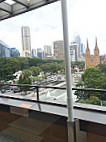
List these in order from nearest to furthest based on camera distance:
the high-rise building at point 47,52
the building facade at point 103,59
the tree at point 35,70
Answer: the building facade at point 103,59 → the high-rise building at point 47,52 → the tree at point 35,70

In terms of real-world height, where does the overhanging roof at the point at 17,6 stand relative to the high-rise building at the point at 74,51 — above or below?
above

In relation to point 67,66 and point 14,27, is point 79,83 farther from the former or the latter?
point 14,27

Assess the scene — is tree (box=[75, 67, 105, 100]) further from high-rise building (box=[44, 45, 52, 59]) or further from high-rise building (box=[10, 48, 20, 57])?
high-rise building (box=[10, 48, 20, 57])

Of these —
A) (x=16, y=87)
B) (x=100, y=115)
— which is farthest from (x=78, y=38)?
(x=16, y=87)

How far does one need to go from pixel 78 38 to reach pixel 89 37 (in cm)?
14

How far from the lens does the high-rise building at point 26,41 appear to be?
2.27m

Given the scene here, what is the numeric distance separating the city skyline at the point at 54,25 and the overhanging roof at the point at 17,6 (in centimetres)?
7

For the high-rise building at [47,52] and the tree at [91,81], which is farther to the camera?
the high-rise building at [47,52]

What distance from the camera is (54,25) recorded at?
196 cm

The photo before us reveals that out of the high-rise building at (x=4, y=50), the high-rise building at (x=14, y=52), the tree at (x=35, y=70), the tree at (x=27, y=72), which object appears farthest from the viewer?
the high-rise building at (x=4, y=50)

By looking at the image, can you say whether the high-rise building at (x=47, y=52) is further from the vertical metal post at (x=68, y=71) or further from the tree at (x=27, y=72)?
the vertical metal post at (x=68, y=71)

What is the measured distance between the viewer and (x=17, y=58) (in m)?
2.46

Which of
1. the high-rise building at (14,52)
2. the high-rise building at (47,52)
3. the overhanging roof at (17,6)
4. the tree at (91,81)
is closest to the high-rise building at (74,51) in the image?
the tree at (91,81)

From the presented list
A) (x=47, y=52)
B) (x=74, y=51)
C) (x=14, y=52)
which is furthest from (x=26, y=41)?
(x=74, y=51)
